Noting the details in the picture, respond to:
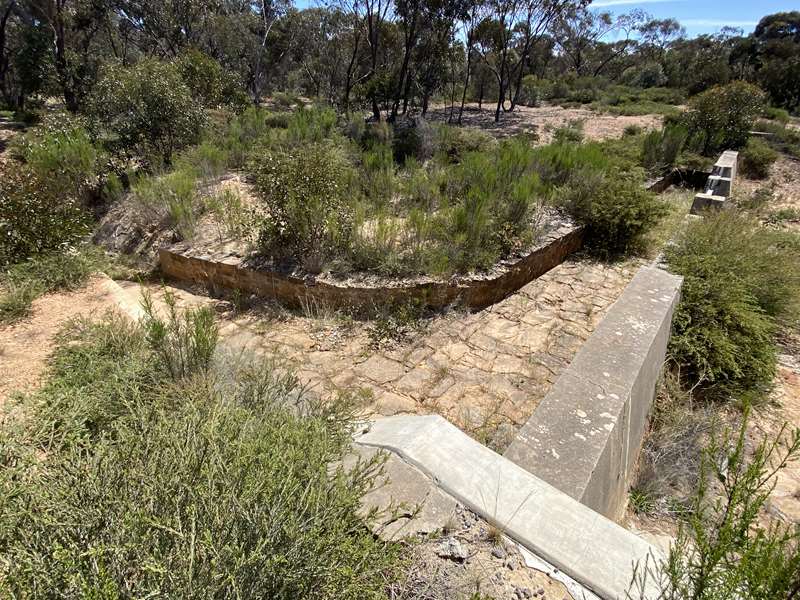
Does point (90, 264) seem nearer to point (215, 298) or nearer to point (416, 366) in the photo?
point (215, 298)

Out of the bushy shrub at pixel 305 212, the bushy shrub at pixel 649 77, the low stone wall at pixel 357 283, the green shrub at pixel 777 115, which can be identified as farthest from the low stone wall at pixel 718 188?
the bushy shrub at pixel 649 77

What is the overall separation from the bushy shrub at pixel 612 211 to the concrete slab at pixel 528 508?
440cm

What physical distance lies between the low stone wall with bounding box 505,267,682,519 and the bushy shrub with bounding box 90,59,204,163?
7.20m

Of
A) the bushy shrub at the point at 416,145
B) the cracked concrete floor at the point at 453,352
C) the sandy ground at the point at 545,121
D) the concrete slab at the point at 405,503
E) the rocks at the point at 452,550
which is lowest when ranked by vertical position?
the cracked concrete floor at the point at 453,352

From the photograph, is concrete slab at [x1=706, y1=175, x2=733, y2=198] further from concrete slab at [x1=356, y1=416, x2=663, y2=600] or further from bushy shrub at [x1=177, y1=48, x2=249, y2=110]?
bushy shrub at [x1=177, y1=48, x2=249, y2=110]

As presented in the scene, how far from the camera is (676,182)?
9852 mm

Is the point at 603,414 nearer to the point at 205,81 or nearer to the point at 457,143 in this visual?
the point at 457,143

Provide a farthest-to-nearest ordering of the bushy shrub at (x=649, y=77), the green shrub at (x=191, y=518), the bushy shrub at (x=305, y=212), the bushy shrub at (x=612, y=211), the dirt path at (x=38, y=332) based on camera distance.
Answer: the bushy shrub at (x=649, y=77)
the bushy shrub at (x=612, y=211)
the bushy shrub at (x=305, y=212)
the dirt path at (x=38, y=332)
the green shrub at (x=191, y=518)

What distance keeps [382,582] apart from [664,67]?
149 feet

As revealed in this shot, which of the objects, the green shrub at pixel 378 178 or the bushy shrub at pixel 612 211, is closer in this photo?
the bushy shrub at pixel 612 211

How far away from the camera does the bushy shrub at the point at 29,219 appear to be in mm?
4160

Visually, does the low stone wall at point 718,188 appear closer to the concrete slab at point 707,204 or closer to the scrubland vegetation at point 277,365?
the concrete slab at point 707,204

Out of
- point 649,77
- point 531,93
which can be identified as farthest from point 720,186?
point 649,77

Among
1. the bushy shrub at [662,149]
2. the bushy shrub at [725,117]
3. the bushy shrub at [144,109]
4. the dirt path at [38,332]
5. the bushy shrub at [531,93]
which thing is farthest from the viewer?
the bushy shrub at [531,93]
